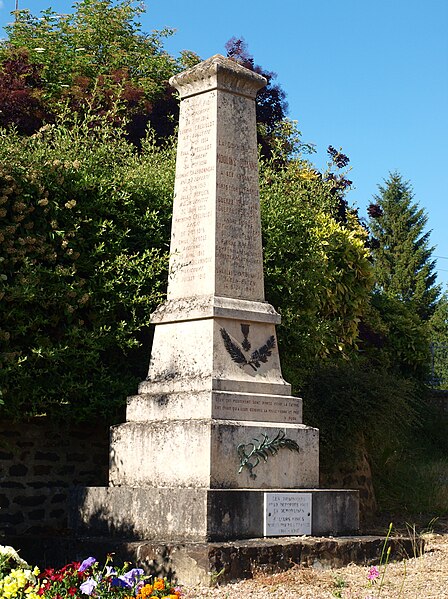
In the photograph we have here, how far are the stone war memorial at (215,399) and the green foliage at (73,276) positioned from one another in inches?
45.0

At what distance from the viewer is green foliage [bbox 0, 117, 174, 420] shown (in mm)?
10062

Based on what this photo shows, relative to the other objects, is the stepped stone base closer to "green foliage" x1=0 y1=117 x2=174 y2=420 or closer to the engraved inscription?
the engraved inscription

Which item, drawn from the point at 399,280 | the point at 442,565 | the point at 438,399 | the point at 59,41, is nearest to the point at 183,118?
the point at 442,565

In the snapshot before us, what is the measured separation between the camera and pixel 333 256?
14766 mm

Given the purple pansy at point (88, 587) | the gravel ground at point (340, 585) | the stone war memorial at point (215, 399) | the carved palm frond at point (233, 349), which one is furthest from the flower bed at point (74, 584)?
the carved palm frond at point (233, 349)

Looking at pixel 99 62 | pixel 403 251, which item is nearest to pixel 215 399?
pixel 99 62

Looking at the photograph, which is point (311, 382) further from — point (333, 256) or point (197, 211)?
point (197, 211)

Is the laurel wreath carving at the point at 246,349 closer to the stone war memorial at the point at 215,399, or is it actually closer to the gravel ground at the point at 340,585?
the stone war memorial at the point at 215,399

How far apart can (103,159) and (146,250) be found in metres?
1.66

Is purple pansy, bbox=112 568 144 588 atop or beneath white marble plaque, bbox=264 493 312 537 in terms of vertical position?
beneath

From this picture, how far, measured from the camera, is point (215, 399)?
869cm

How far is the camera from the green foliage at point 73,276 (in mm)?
10062

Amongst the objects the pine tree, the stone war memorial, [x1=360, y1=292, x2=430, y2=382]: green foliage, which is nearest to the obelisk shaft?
the stone war memorial

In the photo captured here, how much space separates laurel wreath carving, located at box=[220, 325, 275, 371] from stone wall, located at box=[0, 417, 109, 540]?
259cm
